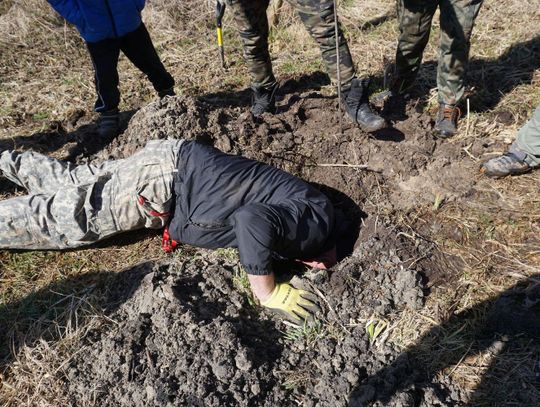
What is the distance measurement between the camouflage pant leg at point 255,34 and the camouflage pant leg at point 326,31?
1.30ft

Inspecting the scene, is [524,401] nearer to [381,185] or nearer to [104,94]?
[381,185]

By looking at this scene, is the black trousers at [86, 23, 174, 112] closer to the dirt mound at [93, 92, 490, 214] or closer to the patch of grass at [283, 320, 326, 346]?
the dirt mound at [93, 92, 490, 214]

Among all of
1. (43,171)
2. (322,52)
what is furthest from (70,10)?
(322,52)

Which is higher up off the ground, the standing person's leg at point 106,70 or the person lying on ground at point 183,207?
the standing person's leg at point 106,70

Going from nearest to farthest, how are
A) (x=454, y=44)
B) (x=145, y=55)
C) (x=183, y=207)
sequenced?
(x=183, y=207), (x=454, y=44), (x=145, y=55)

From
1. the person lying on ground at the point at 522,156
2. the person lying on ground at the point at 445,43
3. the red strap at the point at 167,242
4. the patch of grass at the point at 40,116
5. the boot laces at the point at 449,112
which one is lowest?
the red strap at the point at 167,242

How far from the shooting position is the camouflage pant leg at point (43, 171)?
3412mm

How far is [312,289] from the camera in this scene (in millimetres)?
2848

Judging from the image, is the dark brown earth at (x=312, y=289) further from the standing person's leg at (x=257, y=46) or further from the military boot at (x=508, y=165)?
the standing person's leg at (x=257, y=46)

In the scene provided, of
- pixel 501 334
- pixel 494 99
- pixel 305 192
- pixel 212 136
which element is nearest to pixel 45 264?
pixel 212 136

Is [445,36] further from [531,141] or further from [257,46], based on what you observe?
[257,46]

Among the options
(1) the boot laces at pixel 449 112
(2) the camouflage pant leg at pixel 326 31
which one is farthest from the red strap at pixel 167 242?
(1) the boot laces at pixel 449 112

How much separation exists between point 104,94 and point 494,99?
11.8 ft

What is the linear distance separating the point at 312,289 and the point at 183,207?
1.00 metres
